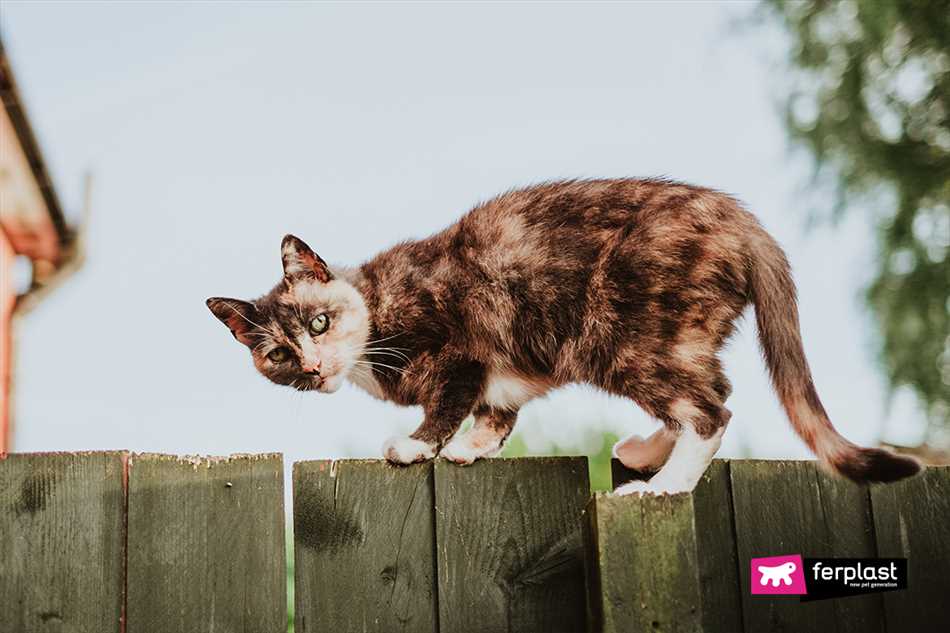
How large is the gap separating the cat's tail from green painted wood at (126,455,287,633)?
1.08 m

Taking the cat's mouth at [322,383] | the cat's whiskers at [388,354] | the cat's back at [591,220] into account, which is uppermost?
the cat's back at [591,220]

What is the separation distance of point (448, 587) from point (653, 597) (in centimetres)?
40

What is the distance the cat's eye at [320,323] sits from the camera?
2379mm

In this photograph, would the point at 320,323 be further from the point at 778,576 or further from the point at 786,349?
the point at 778,576

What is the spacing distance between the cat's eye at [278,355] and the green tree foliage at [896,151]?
10.5 ft

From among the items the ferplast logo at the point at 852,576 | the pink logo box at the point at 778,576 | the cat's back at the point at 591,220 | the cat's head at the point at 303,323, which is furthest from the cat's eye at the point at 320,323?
A: the ferplast logo at the point at 852,576

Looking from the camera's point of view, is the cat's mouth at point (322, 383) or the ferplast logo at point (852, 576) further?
the cat's mouth at point (322, 383)

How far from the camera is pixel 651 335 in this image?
83.7 inches

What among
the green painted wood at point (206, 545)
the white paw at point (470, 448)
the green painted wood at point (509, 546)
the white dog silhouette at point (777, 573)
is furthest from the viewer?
the white dog silhouette at point (777, 573)

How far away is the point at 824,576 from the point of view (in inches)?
83.4

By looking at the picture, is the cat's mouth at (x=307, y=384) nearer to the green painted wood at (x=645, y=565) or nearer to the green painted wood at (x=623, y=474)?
the green painted wood at (x=623, y=474)

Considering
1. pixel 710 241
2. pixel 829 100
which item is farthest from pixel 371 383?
pixel 829 100

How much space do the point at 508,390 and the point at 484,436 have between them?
0.14m

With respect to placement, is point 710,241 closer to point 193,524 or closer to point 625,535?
point 625,535
